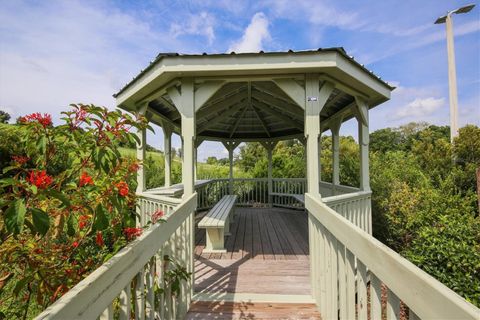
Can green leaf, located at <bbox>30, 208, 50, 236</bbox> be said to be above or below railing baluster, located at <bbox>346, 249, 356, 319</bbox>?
above

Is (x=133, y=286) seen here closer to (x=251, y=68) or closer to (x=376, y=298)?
(x=376, y=298)

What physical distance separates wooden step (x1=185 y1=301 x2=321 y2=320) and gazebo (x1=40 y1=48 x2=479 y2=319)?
0.04ft

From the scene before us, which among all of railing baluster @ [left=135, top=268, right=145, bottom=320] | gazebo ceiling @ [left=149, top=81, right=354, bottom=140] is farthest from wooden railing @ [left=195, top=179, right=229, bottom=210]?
railing baluster @ [left=135, top=268, right=145, bottom=320]

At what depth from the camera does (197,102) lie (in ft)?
9.99

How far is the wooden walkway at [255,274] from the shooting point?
245 cm

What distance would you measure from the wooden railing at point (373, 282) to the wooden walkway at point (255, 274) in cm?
50

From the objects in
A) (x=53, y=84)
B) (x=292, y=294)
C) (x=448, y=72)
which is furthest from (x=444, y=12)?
(x=53, y=84)

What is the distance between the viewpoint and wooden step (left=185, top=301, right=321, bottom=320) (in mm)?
2354

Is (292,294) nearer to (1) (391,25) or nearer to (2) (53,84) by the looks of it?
(1) (391,25)

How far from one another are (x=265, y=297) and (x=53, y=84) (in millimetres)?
9552

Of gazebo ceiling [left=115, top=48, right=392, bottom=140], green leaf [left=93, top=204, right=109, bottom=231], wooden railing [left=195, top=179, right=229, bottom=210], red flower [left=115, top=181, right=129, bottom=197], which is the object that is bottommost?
wooden railing [left=195, top=179, right=229, bottom=210]

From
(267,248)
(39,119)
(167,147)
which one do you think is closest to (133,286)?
(39,119)

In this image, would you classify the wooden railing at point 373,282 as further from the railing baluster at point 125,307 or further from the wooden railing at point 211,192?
the wooden railing at point 211,192

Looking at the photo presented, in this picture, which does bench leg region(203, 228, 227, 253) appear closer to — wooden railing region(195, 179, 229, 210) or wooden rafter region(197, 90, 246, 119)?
wooden rafter region(197, 90, 246, 119)
